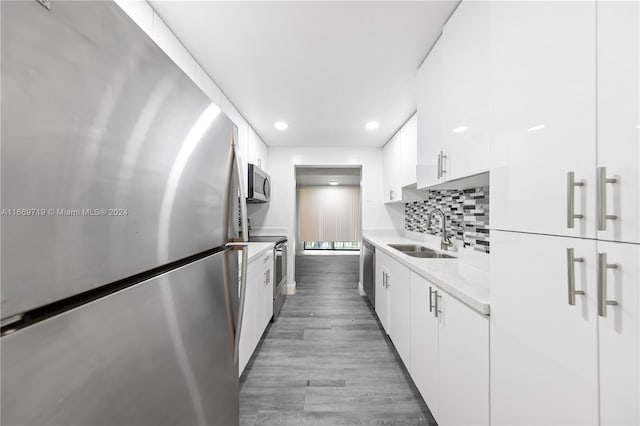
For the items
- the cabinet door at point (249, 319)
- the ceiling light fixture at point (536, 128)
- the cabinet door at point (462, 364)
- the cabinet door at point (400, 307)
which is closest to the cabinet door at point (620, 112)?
the ceiling light fixture at point (536, 128)

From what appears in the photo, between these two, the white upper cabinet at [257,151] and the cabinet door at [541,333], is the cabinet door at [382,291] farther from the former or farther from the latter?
the white upper cabinet at [257,151]

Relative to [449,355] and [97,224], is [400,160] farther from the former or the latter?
[97,224]

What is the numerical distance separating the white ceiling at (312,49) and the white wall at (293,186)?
130cm

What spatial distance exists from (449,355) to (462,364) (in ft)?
0.35

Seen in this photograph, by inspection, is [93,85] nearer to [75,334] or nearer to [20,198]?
[20,198]

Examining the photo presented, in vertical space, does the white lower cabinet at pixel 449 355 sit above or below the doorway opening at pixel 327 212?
below

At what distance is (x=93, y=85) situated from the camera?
0.46 m

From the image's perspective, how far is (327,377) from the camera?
76.0 inches

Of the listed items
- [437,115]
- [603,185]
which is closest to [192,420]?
[603,185]

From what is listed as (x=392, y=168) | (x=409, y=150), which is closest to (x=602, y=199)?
(x=409, y=150)

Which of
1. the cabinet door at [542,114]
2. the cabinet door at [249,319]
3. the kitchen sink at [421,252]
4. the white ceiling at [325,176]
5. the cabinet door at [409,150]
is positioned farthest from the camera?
the white ceiling at [325,176]

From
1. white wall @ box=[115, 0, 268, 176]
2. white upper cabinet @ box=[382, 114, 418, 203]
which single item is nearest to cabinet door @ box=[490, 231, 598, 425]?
white wall @ box=[115, 0, 268, 176]

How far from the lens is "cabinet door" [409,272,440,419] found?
1.40 metres

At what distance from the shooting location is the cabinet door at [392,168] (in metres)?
3.21
